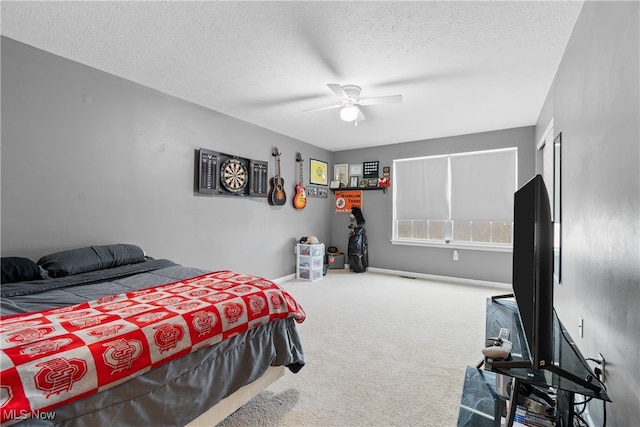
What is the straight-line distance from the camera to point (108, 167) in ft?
9.07

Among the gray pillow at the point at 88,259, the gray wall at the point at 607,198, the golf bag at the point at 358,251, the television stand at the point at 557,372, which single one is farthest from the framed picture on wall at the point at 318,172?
the television stand at the point at 557,372

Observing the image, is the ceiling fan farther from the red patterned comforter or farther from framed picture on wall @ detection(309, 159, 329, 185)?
framed picture on wall @ detection(309, 159, 329, 185)

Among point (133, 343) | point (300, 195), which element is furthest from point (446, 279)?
point (133, 343)

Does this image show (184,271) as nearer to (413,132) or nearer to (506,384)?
(506,384)

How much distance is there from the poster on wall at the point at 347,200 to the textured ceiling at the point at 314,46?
2478 millimetres

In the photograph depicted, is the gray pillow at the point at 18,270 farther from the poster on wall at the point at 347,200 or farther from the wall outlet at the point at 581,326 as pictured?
the poster on wall at the point at 347,200

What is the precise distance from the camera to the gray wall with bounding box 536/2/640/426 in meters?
1.04

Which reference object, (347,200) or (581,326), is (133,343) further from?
(347,200)

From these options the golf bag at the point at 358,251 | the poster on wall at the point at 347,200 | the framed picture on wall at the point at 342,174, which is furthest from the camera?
the framed picture on wall at the point at 342,174

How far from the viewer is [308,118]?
13.2 feet

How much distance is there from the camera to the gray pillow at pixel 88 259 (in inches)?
82.5

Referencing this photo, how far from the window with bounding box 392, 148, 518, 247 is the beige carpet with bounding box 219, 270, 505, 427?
3.83 feet

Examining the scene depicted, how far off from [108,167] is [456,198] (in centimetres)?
477

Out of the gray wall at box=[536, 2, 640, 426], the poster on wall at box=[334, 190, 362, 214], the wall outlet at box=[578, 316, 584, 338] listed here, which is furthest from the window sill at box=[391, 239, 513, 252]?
the wall outlet at box=[578, 316, 584, 338]
